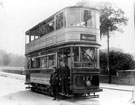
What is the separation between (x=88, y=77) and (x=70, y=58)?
0.99 metres

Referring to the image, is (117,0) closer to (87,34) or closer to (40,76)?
(87,34)

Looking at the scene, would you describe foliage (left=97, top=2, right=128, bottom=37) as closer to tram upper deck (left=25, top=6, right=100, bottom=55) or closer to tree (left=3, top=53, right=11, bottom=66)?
tram upper deck (left=25, top=6, right=100, bottom=55)

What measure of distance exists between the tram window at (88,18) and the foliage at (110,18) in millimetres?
6572

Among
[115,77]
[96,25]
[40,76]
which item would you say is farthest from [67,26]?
[115,77]

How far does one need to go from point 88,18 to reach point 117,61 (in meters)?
10.1

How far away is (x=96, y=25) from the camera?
407 inches

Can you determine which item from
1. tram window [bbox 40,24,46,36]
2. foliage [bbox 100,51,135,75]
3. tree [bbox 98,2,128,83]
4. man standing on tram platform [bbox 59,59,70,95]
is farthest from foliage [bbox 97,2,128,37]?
man standing on tram platform [bbox 59,59,70,95]

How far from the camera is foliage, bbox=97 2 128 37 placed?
1698 cm

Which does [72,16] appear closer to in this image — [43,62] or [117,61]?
[43,62]

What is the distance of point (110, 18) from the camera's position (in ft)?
58.4

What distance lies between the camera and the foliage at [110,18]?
17.0 meters

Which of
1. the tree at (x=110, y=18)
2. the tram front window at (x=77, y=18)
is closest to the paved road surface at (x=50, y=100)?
the tram front window at (x=77, y=18)

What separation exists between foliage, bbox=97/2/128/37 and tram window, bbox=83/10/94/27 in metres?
6.57

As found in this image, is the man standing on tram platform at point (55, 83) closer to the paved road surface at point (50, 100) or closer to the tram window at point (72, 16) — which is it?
the paved road surface at point (50, 100)
